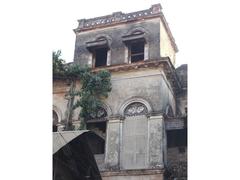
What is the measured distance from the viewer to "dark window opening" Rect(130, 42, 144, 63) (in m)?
16.3

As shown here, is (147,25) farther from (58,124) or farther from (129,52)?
(58,124)

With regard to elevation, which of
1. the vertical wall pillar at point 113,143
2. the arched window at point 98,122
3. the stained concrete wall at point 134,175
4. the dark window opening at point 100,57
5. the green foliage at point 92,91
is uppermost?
the dark window opening at point 100,57

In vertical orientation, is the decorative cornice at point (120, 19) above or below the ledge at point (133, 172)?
above

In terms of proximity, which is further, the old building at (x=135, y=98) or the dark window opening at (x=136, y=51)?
the dark window opening at (x=136, y=51)

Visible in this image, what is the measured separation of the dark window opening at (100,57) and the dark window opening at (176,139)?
461 centimetres

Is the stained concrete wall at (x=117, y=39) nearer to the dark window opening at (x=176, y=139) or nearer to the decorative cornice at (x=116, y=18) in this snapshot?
the decorative cornice at (x=116, y=18)

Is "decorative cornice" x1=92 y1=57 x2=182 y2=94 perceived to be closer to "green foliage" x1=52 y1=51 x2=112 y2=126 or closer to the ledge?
"green foliage" x1=52 y1=51 x2=112 y2=126

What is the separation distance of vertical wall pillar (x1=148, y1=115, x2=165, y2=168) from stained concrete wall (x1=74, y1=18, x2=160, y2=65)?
2.89 meters

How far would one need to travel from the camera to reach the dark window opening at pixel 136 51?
16.3 metres

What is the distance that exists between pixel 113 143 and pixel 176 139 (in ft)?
9.76

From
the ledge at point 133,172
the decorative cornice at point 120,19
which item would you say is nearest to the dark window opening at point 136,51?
the decorative cornice at point 120,19

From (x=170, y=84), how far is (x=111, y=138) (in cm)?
399

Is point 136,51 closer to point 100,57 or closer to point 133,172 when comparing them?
point 100,57

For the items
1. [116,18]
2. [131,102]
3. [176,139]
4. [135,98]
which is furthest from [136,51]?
[176,139]
